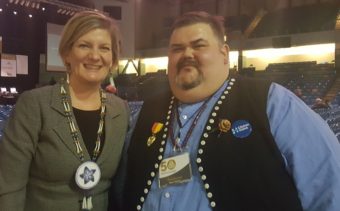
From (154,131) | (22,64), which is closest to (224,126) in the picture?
(154,131)

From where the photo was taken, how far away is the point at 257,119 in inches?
52.7

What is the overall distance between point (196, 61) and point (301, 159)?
1.57 feet

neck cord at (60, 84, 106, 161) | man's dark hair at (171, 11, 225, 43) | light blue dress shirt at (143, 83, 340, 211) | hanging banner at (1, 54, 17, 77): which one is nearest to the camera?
light blue dress shirt at (143, 83, 340, 211)

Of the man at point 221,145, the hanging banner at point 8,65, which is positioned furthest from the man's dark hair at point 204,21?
the hanging banner at point 8,65

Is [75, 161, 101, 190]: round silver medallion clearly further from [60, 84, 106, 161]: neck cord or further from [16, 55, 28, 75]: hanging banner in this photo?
[16, 55, 28, 75]: hanging banner

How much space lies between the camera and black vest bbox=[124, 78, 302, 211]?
50.4 inches

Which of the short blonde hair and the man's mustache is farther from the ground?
the short blonde hair

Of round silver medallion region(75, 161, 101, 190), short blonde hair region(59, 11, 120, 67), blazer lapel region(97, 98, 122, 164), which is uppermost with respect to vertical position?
short blonde hair region(59, 11, 120, 67)

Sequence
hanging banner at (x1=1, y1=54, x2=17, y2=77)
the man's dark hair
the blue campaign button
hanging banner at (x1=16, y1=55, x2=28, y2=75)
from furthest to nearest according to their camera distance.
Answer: hanging banner at (x1=16, y1=55, x2=28, y2=75) < hanging banner at (x1=1, y1=54, x2=17, y2=77) < the man's dark hair < the blue campaign button

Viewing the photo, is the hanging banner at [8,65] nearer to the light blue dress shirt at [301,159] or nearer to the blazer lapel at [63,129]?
the blazer lapel at [63,129]

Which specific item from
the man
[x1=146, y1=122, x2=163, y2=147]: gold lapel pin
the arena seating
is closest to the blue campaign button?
the man

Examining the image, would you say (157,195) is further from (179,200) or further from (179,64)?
(179,64)

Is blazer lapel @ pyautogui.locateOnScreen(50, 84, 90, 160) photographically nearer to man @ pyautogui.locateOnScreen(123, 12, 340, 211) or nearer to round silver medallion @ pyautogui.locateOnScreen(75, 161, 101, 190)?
round silver medallion @ pyautogui.locateOnScreen(75, 161, 101, 190)

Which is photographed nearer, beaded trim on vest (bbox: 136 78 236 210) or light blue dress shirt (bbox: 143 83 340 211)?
light blue dress shirt (bbox: 143 83 340 211)
